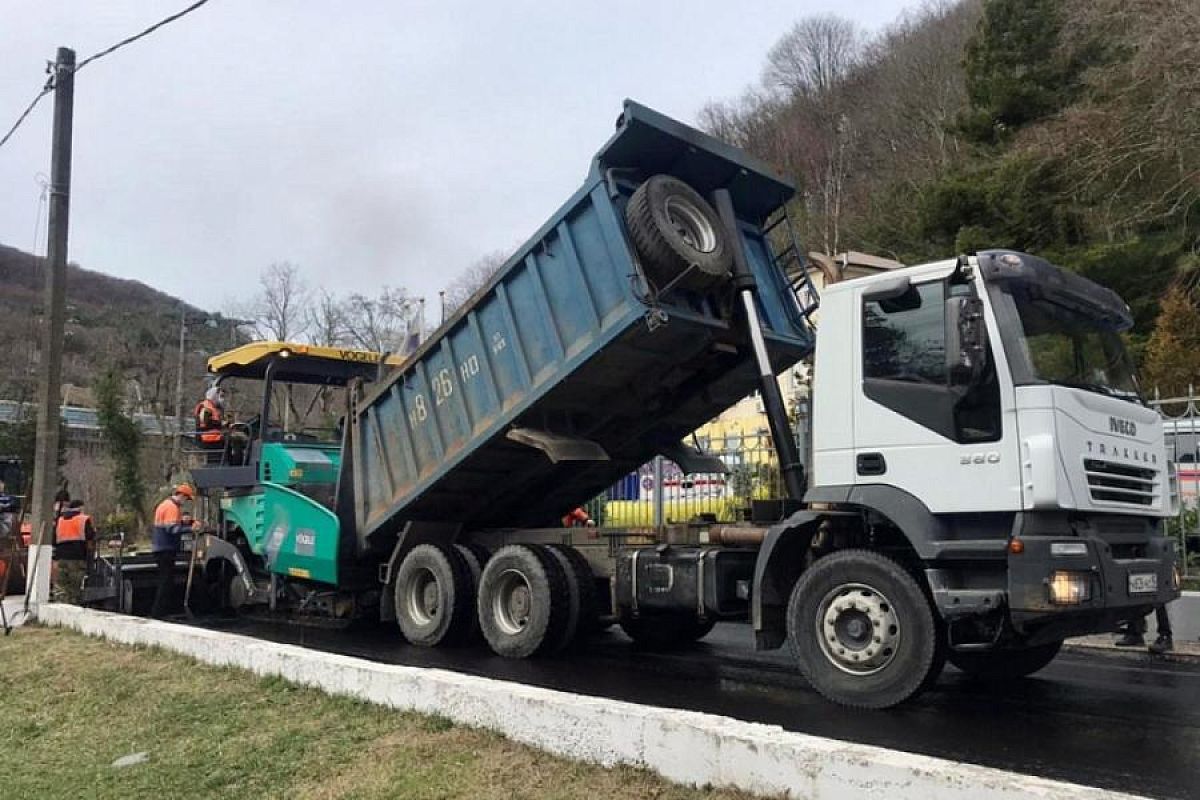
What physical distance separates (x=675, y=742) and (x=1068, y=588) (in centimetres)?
221

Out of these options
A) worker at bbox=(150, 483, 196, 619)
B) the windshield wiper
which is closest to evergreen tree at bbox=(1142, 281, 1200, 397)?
the windshield wiper

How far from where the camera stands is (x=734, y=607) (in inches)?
267

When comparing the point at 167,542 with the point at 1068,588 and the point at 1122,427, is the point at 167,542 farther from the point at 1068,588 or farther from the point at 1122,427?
the point at 1122,427

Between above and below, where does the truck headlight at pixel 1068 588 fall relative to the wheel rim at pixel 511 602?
above

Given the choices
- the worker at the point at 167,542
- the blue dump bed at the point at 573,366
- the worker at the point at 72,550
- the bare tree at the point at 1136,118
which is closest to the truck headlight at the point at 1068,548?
the blue dump bed at the point at 573,366

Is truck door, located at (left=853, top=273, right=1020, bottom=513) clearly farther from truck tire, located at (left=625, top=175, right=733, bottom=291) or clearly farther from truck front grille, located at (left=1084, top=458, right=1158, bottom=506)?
truck tire, located at (left=625, top=175, right=733, bottom=291)

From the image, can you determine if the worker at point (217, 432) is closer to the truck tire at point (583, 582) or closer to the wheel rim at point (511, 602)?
the wheel rim at point (511, 602)

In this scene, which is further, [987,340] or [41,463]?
[41,463]

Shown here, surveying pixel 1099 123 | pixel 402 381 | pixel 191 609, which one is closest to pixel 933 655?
pixel 402 381

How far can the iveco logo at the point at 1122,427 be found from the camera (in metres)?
5.57

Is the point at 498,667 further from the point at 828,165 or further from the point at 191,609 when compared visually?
the point at 828,165

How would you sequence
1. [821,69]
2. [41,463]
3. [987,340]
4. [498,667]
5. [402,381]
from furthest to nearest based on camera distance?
[821,69] < [41,463] < [402,381] < [498,667] < [987,340]

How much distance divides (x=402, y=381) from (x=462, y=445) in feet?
3.24

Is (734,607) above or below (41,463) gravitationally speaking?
below
